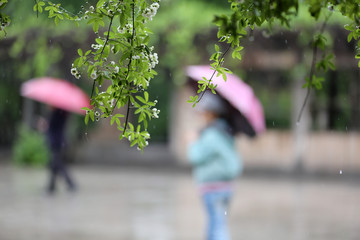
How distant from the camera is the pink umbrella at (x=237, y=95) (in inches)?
259

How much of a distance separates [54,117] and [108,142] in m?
7.19

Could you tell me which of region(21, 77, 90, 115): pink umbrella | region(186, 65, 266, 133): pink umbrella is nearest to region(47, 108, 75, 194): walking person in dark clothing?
region(21, 77, 90, 115): pink umbrella

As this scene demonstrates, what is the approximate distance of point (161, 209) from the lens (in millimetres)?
10180

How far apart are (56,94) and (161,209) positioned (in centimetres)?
297

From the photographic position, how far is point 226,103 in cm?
664

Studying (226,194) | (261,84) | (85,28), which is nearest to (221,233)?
(226,194)

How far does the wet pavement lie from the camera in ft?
26.6

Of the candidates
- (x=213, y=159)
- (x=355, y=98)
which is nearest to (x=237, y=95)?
(x=213, y=159)

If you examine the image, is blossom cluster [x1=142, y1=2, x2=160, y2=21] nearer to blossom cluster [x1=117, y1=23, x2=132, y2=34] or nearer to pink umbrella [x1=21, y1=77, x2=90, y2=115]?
blossom cluster [x1=117, y1=23, x2=132, y2=34]

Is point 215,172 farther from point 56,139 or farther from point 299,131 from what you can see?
point 299,131

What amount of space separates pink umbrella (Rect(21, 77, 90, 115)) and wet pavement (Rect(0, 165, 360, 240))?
159 centimetres

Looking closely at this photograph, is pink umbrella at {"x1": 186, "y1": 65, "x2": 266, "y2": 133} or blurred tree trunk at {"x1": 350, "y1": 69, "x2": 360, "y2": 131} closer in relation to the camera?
pink umbrella at {"x1": 186, "y1": 65, "x2": 266, "y2": 133}

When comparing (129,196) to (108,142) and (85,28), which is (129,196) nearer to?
(85,28)

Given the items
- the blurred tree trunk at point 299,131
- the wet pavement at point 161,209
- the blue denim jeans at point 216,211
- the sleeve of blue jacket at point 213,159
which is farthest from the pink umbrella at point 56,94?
the blurred tree trunk at point 299,131
